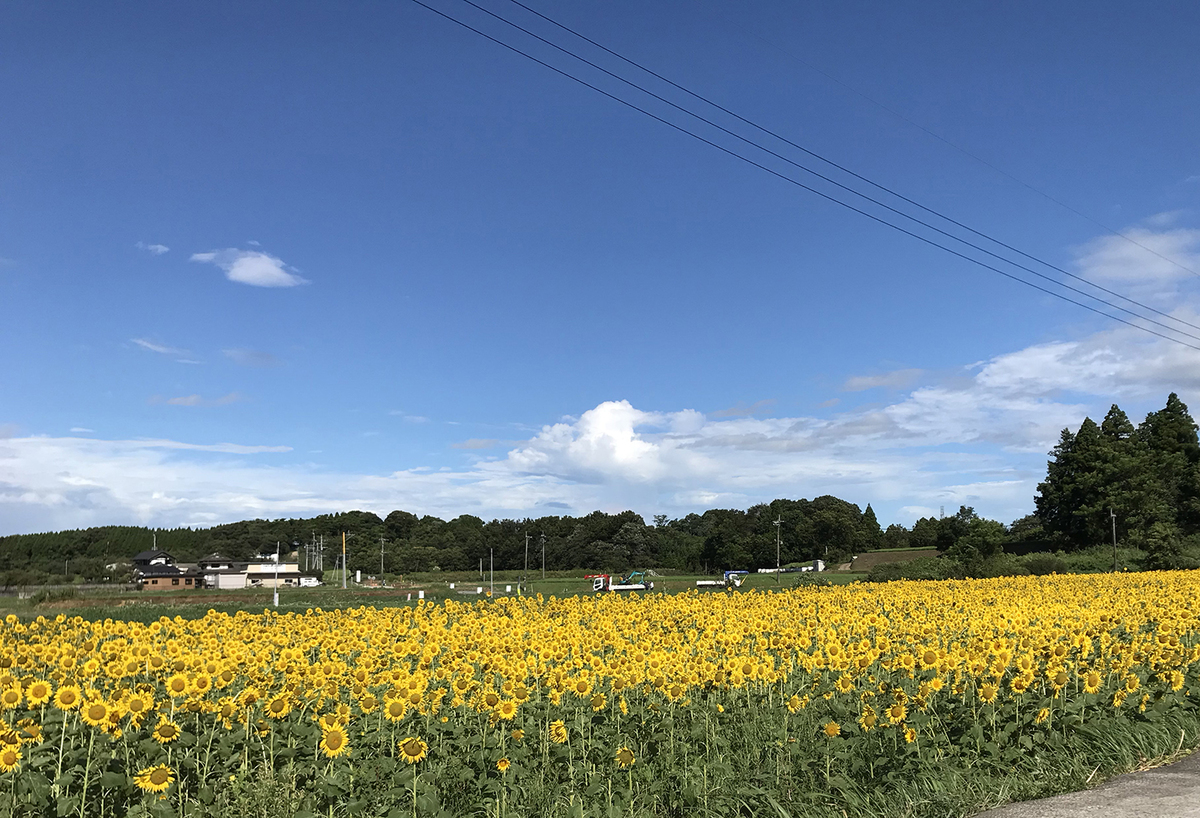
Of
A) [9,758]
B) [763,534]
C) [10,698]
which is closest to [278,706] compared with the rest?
[9,758]

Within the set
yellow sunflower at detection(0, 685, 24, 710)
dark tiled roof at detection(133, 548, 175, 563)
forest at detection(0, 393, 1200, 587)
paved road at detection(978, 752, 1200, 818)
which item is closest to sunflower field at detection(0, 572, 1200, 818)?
yellow sunflower at detection(0, 685, 24, 710)

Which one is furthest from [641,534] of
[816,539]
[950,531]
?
[950,531]

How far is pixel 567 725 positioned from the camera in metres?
7.80

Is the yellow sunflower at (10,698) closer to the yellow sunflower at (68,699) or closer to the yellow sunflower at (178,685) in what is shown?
the yellow sunflower at (68,699)

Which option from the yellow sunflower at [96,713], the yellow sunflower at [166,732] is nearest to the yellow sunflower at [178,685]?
the yellow sunflower at [166,732]

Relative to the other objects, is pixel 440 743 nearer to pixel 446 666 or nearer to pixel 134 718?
pixel 446 666

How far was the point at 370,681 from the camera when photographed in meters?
8.02

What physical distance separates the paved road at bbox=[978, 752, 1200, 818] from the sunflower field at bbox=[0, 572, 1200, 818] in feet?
1.07

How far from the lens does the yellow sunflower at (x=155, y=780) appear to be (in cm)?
595

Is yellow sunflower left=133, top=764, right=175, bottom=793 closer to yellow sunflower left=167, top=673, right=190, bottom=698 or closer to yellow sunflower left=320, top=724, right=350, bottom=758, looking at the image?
yellow sunflower left=167, top=673, right=190, bottom=698

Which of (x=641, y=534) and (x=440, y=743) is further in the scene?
(x=641, y=534)

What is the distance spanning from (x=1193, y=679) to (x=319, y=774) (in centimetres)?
984

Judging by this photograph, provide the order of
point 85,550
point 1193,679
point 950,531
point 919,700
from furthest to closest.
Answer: point 85,550, point 950,531, point 1193,679, point 919,700

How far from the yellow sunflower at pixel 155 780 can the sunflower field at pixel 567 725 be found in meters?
0.01
